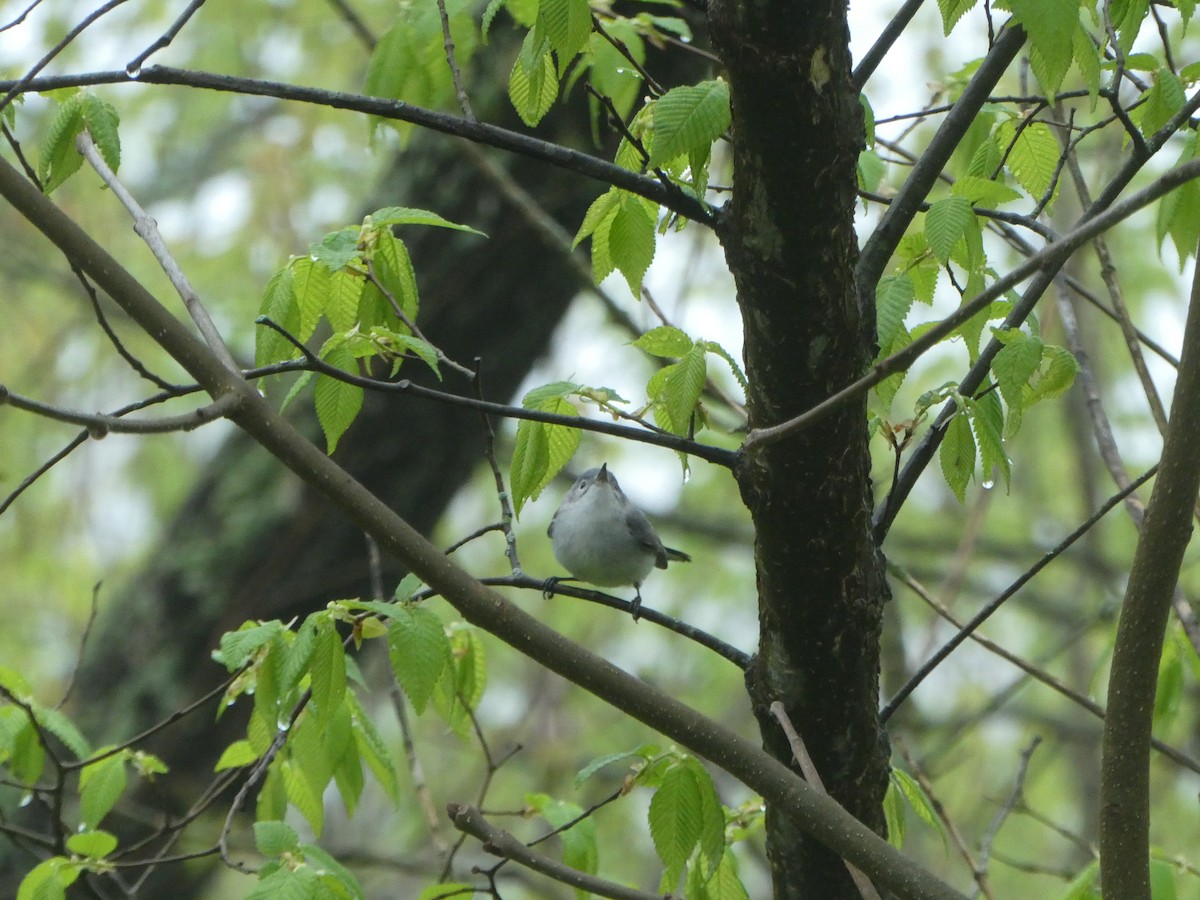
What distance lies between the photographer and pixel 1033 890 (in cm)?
1049

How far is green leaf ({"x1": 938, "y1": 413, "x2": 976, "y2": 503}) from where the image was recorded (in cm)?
177

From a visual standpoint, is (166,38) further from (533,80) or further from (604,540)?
(604,540)

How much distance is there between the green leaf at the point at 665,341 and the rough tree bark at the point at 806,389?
18 cm

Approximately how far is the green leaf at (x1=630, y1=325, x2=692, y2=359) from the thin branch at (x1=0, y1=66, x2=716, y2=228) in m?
0.21

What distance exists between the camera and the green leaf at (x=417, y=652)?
1.75 metres

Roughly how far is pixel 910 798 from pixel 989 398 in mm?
867

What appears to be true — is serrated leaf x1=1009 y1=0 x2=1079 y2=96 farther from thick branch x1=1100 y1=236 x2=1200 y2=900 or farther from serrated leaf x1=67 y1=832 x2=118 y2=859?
serrated leaf x1=67 y1=832 x2=118 y2=859

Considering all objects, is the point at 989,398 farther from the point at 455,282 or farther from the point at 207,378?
the point at 455,282

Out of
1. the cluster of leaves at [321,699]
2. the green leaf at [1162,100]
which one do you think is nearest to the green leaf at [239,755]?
the cluster of leaves at [321,699]

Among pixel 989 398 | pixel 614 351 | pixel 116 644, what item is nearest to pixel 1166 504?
pixel 989 398

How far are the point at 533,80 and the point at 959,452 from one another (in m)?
0.86

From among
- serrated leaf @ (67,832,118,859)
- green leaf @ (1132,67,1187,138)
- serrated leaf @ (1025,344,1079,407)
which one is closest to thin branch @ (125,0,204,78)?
serrated leaf @ (1025,344,1079,407)

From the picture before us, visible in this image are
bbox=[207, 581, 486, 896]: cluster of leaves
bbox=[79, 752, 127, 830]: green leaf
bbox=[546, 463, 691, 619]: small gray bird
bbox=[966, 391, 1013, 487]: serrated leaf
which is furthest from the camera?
bbox=[546, 463, 691, 619]: small gray bird

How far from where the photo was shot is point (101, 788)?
8.09 ft
